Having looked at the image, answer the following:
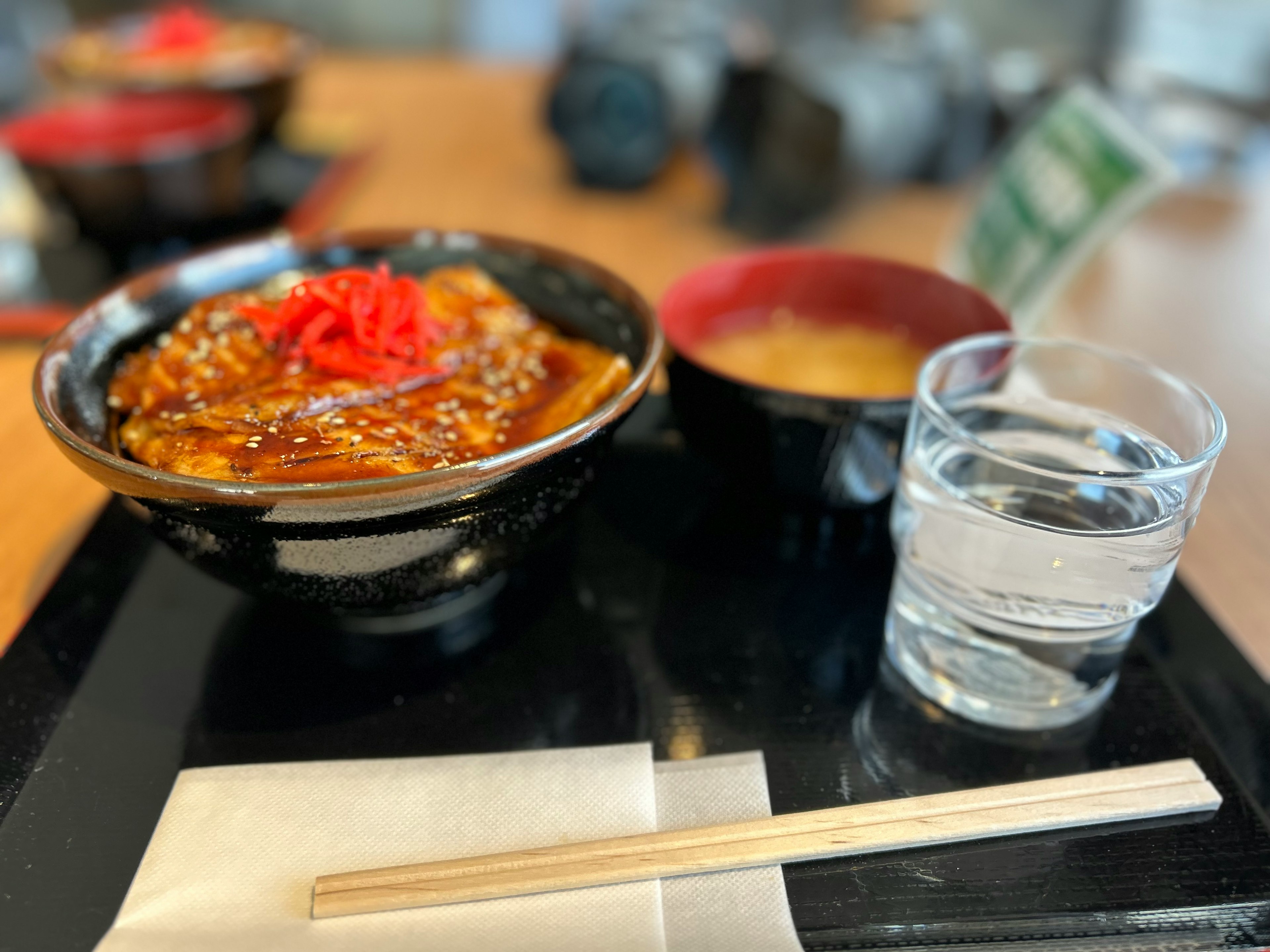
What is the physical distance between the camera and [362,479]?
0.88 metres

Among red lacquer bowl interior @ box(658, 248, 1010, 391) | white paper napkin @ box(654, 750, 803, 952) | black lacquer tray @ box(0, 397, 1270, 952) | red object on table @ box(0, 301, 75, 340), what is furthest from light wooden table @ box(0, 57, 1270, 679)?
white paper napkin @ box(654, 750, 803, 952)

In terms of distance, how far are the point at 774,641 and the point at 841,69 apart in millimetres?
1576

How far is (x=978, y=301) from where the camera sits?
4.49 ft

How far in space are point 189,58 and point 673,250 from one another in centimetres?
158

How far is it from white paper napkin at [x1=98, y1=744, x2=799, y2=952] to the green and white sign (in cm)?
102

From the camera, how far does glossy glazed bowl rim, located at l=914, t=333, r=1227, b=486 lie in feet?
2.94

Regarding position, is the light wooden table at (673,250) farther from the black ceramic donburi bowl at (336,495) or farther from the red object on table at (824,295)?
the red object on table at (824,295)

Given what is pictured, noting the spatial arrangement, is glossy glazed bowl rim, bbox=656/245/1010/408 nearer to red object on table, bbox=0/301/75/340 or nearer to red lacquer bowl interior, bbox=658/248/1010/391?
red lacquer bowl interior, bbox=658/248/1010/391

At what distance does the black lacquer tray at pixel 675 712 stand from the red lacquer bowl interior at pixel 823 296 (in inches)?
13.3

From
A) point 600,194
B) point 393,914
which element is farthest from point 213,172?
point 393,914

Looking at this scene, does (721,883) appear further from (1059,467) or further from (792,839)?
(1059,467)

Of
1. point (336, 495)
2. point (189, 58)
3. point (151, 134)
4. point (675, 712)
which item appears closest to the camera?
point (336, 495)

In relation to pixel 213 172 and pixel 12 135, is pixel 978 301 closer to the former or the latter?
pixel 213 172

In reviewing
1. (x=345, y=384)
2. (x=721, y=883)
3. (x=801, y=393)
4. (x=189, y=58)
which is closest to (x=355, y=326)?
(x=345, y=384)
